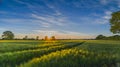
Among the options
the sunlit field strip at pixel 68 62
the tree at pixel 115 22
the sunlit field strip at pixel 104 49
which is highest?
the tree at pixel 115 22

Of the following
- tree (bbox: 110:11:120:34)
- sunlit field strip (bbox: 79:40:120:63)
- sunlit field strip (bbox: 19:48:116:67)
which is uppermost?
tree (bbox: 110:11:120:34)

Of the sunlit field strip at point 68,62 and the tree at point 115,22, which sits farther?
the tree at point 115,22

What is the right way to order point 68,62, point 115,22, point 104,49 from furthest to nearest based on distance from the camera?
point 115,22
point 104,49
point 68,62

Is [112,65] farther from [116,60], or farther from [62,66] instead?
[62,66]

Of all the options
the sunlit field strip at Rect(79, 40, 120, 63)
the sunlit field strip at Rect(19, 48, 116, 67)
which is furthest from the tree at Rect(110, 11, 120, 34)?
the sunlit field strip at Rect(19, 48, 116, 67)

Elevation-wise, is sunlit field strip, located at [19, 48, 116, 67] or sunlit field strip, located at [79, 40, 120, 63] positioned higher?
sunlit field strip, located at [79, 40, 120, 63]

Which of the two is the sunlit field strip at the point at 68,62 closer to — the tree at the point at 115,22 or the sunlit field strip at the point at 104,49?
the sunlit field strip at the point at 104,49

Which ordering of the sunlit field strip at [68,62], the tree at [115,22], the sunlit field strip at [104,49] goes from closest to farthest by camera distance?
the sunlit field strip at [68,62] < the sunlit field strip at [104,49] < the tree at [115,22]

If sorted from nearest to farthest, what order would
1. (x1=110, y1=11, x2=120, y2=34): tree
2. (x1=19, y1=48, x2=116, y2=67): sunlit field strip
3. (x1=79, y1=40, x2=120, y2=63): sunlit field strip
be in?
(x1=19, y1=48, x2=116, y2=67): sunlit field strip → (x1=79, y1=40, x2=120, y2=63): sunlit field strip → (x1=110, y1=11, x2=120, y2=34): tree

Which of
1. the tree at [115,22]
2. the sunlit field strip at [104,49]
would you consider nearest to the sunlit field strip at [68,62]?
the sunlit field strip at [104,49]

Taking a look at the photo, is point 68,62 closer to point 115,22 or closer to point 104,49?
point 104,49

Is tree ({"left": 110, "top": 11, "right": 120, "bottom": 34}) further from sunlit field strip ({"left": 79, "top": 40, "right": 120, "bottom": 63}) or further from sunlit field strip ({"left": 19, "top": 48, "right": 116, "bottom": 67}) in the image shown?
sunlit field strip ({"left": 19, "top": 48, "right": 116, "bottom": 67})

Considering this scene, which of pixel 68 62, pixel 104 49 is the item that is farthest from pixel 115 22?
pixel 68 62

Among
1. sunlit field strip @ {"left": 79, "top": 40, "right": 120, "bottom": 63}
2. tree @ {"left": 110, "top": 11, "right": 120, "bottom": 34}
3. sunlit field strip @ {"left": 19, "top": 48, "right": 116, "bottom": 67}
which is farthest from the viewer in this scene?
tree @ {"left": 110, "top": 11, "right": 120, "bottom": 34}
